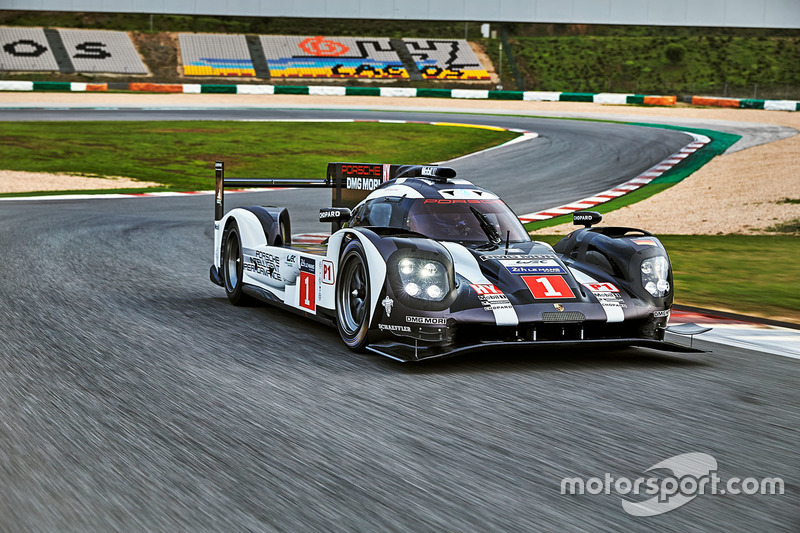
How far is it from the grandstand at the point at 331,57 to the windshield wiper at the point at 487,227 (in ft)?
172

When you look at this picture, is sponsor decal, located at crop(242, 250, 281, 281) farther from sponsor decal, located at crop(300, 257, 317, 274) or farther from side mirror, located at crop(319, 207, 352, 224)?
side mirror, located at crop(319, 207, 352, 224)

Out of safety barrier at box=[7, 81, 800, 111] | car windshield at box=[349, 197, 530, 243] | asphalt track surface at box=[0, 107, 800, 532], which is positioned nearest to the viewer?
asphalt track surface at box=[0, 107, 800, 532]

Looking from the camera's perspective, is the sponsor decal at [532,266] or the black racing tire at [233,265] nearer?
the sponsor decal at [532,266]

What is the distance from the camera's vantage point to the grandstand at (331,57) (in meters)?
58.9

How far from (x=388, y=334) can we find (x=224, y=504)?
8.93 ft

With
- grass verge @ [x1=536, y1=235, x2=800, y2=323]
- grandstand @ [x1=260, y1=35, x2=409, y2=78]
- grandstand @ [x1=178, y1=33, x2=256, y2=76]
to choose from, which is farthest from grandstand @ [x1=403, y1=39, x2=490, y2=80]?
grass verge @ [x1=536, y1=235, x2=800, y2=323]

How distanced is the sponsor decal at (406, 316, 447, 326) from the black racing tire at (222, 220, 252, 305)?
2955 mm

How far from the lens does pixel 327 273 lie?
680cm

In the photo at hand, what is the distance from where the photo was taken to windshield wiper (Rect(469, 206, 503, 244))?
23.1 ft

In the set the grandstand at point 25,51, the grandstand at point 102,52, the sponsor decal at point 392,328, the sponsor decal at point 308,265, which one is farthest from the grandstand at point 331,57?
the sponsor decal at point 392,328

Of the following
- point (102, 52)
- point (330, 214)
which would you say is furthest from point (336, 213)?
point (102, 52)

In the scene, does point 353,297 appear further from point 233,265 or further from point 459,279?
point 233,265

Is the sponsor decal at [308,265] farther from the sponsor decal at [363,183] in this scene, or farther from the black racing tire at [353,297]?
the sponsor decal at [363,183]

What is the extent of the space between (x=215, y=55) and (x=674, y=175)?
146ft
